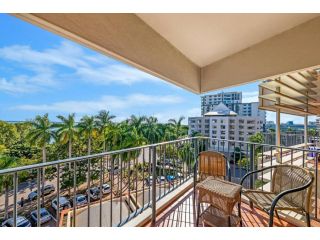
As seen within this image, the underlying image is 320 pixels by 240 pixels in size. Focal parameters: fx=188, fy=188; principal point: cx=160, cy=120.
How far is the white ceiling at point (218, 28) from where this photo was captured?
6.68 ft

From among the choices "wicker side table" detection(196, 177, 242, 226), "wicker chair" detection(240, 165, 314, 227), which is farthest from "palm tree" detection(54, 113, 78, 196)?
"wicker chair" detection(240, 165, 314, 227)

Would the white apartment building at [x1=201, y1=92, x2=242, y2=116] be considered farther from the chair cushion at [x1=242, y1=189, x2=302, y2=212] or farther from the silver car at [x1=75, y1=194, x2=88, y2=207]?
the chair cushion at [x1=242, y1=189, x2=302, y2=212]

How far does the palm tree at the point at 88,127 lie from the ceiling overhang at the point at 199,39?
19.7 m

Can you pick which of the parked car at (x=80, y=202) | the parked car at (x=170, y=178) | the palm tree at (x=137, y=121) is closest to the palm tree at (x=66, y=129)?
the palm tree at (x=137, y=121)

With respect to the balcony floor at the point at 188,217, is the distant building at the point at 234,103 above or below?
above

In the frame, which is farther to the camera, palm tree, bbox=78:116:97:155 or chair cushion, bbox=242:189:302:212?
palm tree, bbox=78:116:97:155

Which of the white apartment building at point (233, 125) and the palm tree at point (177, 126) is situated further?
the white apartment building at point (233, 125)

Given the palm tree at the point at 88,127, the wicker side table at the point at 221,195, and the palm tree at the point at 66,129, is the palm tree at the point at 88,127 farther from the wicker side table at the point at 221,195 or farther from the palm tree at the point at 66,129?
the wicker side table at the point at 221,195

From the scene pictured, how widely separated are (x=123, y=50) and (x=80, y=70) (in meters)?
30.7

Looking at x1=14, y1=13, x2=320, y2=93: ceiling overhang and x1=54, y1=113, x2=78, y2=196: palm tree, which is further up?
x1=14, y1=13, x2=320, y2=93: ceiling overhang

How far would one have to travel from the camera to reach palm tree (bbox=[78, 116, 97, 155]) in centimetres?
2071

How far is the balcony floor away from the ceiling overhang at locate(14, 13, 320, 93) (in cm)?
185
